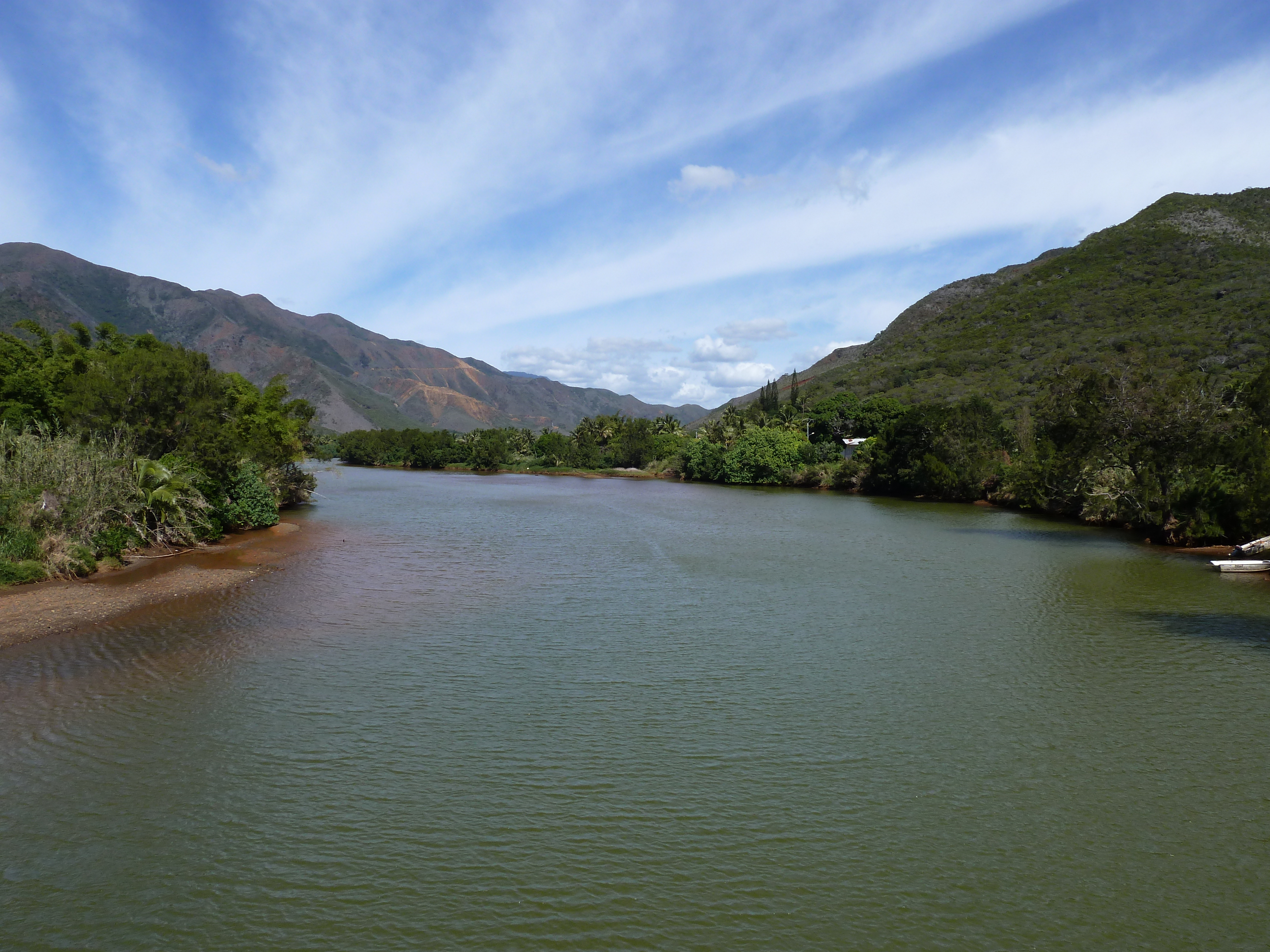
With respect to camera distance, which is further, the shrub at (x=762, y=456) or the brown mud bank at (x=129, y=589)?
the shrub at (x=762, y=456)

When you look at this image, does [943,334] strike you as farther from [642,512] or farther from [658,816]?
[658,816]

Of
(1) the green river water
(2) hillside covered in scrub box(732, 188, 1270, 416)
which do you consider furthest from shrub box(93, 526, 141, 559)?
(2) hillside covered in scrub box(732, 188, 1270, 416)

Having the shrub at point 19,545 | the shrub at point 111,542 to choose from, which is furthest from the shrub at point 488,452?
the shrub at point 19,545

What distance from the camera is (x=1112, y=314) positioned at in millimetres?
82188

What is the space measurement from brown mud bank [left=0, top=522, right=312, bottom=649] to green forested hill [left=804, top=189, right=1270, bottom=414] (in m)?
57.4

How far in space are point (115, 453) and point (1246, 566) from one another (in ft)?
118

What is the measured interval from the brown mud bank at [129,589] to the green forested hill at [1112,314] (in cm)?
5739

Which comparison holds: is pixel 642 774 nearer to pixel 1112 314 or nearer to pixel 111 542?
pixel 111 542

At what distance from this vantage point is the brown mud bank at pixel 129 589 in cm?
1638

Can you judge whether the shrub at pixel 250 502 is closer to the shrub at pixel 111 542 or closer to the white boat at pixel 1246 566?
the shrub at pixel 111 542

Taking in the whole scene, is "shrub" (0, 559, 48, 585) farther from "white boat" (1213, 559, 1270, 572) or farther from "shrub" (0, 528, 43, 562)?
"white boat" (1213, 559, 1270, 572)

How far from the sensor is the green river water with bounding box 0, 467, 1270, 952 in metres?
6.87

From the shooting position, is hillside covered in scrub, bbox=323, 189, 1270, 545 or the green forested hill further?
the green forested hill

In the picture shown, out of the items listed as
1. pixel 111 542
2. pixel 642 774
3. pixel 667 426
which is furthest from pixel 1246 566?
pixel 667 426
